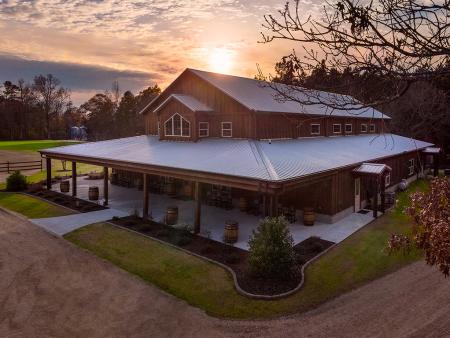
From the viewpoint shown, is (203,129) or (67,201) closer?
(67,201)

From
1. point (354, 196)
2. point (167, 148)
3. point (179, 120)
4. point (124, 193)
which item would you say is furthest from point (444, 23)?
point (124, 193)

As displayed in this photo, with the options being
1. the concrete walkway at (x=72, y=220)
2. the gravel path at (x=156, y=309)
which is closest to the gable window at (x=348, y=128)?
the gravel path at (x=156, y=309)

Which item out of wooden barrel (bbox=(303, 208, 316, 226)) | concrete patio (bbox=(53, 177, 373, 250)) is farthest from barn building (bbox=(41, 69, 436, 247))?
wooden barrel (bbox=(303, 208, 316, 226))

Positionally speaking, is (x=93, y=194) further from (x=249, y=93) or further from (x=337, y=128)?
(x=337, y=128)

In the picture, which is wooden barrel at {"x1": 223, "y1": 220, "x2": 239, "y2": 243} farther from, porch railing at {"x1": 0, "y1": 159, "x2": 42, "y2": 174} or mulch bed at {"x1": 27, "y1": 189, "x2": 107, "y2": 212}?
porch railing at {"x1": 0, "y1": 159, "x2": 42, "y2": 174}

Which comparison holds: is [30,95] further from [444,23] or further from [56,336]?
[444,23]

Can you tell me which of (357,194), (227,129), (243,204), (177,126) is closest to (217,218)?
(243,204)

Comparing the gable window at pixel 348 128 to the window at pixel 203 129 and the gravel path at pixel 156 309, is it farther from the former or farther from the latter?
the gravel path at pixel 156 309
